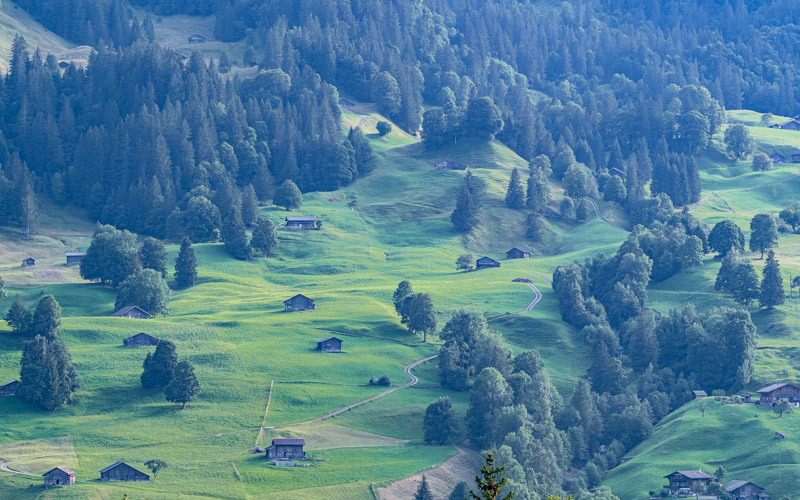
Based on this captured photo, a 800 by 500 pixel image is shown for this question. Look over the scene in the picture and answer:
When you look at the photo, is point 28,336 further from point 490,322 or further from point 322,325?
point 490,322

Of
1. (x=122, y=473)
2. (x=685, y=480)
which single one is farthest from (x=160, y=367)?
(x=685, y=480)

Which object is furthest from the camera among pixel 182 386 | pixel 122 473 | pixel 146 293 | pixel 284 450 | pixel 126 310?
pixel 146 293

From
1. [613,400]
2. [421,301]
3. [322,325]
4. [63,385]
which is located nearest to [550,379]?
[613,400]

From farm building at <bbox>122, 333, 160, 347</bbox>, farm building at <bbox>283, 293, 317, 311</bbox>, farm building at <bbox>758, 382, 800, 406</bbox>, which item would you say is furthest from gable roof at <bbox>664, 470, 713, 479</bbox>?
farm building at <bbox>122, 333, 160, 347</bbox>

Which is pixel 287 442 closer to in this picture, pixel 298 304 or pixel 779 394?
pixel 298 304

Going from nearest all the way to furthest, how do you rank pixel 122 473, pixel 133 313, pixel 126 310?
1. pixel 122 473
2. pixel 126 310
3. pixel 133 313

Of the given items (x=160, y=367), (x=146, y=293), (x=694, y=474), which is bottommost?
(x=694, y=474)

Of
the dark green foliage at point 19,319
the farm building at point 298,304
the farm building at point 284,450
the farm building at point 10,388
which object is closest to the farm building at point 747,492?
the farm building at point 284,450
